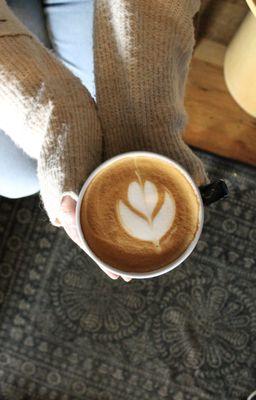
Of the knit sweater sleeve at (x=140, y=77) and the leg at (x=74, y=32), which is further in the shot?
the leg at (x=74, y=32)

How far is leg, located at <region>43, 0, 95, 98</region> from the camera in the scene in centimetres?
82

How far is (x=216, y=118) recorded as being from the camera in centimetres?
122

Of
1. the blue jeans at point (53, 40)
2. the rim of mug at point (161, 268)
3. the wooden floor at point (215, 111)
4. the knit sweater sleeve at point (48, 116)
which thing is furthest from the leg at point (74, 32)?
the wooden floor at point (215, 111)

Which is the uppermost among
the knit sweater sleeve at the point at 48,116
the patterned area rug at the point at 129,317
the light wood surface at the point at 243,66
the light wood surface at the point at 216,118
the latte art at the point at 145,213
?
the knit sweater sleeve at the point at 48,116

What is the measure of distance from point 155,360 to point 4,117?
0.76m

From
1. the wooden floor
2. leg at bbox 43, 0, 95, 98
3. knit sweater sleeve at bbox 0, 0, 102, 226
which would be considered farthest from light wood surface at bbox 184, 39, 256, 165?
knit sweater sleeve at bbox 0, 0, 102, 226

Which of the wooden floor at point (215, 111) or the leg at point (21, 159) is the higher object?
the leg at point (21, 159)

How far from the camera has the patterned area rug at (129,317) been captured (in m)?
1.17

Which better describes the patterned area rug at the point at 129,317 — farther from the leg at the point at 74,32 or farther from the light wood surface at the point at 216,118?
the leg at the point at 74,32

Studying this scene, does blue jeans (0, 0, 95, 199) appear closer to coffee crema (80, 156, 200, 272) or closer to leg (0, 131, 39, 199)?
leg (0, 131, 39, 199)

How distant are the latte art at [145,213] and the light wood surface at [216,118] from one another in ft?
2.14

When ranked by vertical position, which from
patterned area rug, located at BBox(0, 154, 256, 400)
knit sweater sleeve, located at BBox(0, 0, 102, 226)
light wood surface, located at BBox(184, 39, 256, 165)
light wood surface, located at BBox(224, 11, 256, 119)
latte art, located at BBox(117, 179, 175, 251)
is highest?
knit sweater sleeve, located at BBox(0, 0, 102, 226)

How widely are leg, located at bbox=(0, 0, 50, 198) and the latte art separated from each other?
0.29 metres

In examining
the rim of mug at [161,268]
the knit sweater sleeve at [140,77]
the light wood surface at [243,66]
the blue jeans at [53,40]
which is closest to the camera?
the rim of mug at [161,268]
